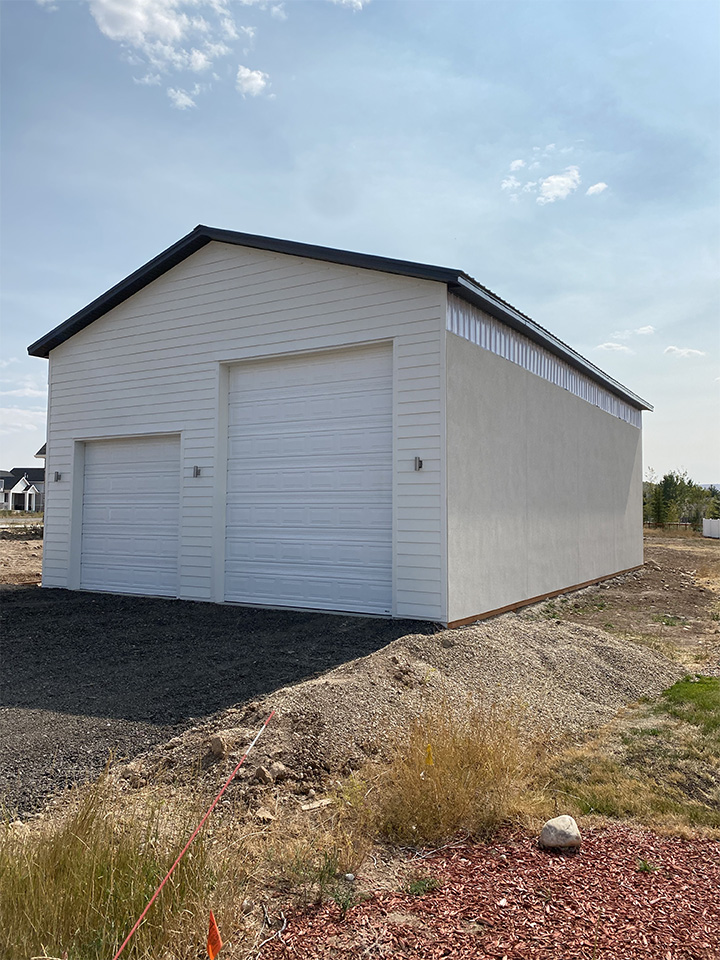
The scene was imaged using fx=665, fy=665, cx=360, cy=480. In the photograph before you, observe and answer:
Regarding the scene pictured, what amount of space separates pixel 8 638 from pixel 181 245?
6690 mm

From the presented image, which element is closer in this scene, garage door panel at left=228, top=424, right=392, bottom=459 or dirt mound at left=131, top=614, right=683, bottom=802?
dirt mound at left=131, top=614, right=683, bottom=802

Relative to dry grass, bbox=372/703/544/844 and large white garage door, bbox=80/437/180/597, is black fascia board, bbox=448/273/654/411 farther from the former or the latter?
dry grass, bbox=372/703/544/844

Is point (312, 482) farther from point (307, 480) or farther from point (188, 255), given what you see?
point (188, 255)

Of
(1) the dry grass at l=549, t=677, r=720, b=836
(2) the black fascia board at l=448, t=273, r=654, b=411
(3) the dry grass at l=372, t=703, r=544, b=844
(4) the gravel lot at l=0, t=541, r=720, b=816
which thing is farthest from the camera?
(2) the black fascia board at l=448, t=273, r=654, b=411

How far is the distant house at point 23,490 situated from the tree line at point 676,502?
55.7m

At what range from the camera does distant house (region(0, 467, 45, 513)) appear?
2628 inches

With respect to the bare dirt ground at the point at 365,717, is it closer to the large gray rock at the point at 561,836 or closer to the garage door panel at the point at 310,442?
the large gray rock at the point at 561,836

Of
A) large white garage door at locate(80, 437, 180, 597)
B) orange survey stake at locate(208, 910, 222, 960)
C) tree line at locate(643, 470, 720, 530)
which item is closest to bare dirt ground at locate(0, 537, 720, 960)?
orange survey stake at locate(208, 910, 222, 960)

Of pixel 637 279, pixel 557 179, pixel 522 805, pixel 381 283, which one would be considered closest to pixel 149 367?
pixel 381 283

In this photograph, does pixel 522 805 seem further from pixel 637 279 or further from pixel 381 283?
pixel 637 279

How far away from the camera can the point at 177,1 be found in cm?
824

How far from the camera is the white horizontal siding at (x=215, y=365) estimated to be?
8703 millimetres

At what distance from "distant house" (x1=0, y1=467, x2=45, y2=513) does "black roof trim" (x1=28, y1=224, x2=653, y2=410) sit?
197 ft

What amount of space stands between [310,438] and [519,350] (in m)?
3.92
